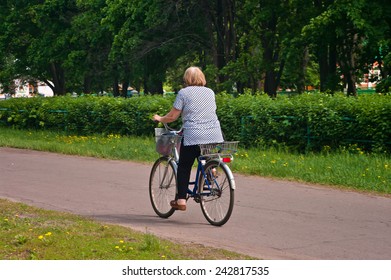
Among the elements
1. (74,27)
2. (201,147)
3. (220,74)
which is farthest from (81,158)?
(74,27)

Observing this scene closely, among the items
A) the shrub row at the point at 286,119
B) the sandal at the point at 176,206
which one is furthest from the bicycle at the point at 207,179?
the shrub row at the point at 286,119

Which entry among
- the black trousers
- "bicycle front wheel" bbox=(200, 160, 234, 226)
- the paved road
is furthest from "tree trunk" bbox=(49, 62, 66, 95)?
"bicycle front wheel" bbox=(200, 160, 234, 226)

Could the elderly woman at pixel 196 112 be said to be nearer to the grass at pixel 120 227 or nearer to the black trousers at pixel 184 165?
the black trousers at pixel 184 165

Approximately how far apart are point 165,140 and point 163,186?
742 mm

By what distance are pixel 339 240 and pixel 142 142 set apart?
529 inches

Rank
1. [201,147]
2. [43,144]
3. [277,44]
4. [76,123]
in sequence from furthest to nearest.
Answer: [277,44] < [76,123] < [43,144] < [201,147]

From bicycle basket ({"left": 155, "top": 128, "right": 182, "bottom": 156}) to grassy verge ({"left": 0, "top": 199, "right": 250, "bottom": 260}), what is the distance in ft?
4.03

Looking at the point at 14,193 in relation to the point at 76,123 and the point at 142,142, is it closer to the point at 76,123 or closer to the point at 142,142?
the point at 142,142

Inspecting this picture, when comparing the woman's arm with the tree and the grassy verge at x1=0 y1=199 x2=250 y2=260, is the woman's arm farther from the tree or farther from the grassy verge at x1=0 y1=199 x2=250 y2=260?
the tree

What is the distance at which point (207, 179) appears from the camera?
31.2 feet

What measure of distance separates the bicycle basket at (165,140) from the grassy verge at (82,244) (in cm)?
123

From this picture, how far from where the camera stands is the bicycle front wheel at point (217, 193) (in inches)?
364

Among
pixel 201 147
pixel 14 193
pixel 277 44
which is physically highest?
pixel 277 44

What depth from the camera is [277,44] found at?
39.8m
